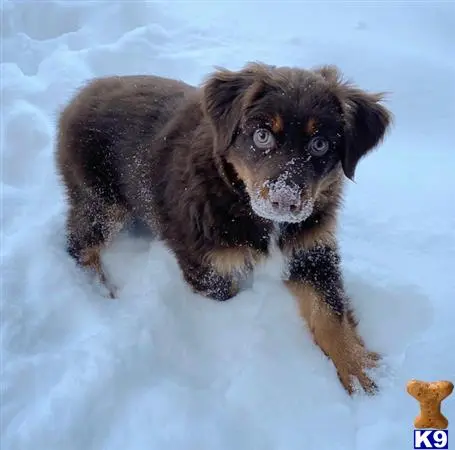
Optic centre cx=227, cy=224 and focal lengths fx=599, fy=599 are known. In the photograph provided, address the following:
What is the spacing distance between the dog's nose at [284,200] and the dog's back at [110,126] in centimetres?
109

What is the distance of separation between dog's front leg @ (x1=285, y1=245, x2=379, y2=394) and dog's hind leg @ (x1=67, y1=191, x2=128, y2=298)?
1.16 meters

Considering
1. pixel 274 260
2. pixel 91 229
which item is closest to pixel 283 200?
pixel 274 260

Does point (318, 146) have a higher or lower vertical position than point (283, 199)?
higher

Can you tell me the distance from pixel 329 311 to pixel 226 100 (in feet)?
4.10

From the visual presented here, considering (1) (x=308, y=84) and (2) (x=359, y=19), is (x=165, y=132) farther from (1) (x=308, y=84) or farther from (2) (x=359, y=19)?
(2) (x=359, y=19)

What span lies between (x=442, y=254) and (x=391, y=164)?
3.25 feet

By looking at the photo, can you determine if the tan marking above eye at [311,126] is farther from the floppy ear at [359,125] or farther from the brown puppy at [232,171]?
the floppy ear at [359,125]

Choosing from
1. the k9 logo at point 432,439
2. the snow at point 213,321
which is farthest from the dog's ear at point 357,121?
the k9 logo at point 432,439

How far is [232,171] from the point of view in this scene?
3.09m

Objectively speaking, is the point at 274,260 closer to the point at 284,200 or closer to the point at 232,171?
the point at 232,171

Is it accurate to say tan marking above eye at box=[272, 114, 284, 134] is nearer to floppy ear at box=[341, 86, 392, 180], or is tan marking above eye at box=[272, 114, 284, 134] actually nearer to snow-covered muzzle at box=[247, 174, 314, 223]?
snow-covered muzzle at box=[247, 174, 314, 223]

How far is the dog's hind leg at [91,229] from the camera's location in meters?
3.74

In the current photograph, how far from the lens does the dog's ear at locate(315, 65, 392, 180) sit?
296 cm

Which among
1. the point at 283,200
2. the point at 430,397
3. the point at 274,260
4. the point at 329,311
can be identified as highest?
the point at 283,200
